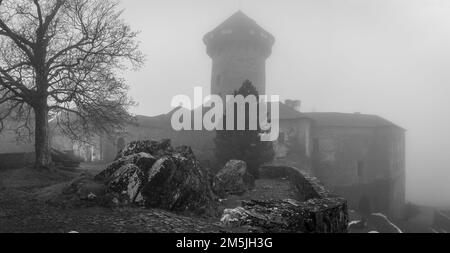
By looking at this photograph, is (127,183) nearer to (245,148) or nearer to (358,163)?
→ (245,148)

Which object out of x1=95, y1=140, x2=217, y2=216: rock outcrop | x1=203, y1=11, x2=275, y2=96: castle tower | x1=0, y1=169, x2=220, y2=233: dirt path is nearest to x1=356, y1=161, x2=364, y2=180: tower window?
x1=203, y1=11, x2=275, y2=96: castle tower

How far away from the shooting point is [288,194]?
16.3m

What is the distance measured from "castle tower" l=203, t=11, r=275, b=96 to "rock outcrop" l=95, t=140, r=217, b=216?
26.9 m

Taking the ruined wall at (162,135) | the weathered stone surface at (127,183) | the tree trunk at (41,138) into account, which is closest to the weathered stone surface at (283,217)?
the weathered stone surface at (127,183)

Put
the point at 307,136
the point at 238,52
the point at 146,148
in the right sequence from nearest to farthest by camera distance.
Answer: the point at 146,148, the point at 307,136, the point at 238,52

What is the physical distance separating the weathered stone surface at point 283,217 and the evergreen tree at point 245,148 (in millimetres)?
12006

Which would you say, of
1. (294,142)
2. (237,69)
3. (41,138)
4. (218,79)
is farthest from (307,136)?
(41,138)

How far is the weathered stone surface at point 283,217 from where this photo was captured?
7093mm

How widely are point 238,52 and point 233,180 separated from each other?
2303cm

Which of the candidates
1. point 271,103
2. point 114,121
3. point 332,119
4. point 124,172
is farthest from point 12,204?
point 332,119

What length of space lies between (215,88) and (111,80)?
23031 millimetres

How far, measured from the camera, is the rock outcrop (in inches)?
356

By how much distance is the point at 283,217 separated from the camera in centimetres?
730

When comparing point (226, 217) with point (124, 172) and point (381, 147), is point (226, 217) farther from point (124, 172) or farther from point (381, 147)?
point (381, 147)
